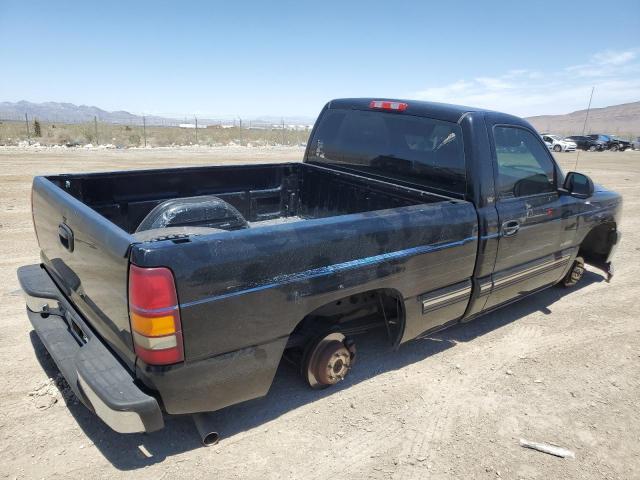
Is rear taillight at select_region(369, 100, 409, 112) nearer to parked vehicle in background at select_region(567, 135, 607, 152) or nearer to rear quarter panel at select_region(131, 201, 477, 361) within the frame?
rear quarter panel at select_region(131, 201, 477, 361)

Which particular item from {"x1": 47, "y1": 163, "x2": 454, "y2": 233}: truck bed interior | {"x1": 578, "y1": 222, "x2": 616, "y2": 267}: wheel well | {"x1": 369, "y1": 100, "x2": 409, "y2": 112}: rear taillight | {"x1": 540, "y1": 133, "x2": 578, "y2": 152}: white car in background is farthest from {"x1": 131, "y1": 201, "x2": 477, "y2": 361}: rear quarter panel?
{"x1": 540, "y1": 133, "x2": 578, "y2": 152}: white car in background

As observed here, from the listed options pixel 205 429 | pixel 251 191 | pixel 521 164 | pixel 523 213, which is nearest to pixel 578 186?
pixel 521 164

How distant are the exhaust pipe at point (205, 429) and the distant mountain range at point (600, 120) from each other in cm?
15520

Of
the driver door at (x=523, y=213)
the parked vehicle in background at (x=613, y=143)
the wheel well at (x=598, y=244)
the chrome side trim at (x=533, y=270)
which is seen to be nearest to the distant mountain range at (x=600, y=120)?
the parked vehicle in background at (x=613, y=143)

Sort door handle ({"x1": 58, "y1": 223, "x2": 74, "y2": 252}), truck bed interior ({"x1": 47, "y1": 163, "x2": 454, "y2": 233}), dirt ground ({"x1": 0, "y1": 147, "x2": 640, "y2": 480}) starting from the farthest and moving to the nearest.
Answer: truck bed interior ({"x1": 47, "y1": 163, "x2": 454, "y2": 233}) < door handle ({"x1": 58, "y1": 223, "x2": 74, "y2": 252}) < dirt ground ({"x1": 0, "y1": 147, "x2": 640, "y2": 480})

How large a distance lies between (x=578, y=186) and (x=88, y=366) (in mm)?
4044

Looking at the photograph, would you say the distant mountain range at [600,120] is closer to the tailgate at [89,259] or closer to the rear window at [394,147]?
the rear window at [394,147]

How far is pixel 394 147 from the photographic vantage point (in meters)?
4.05

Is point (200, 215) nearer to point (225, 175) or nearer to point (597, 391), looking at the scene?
point (225, 175)

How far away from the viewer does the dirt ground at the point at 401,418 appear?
2605 mm

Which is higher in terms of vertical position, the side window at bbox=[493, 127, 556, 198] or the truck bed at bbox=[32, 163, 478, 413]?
the side window at bbox=[493, 127, 556, 198]

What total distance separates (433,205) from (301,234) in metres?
1.17

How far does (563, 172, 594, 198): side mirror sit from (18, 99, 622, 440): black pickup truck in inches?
0.5

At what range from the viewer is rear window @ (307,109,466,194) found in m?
3.63
